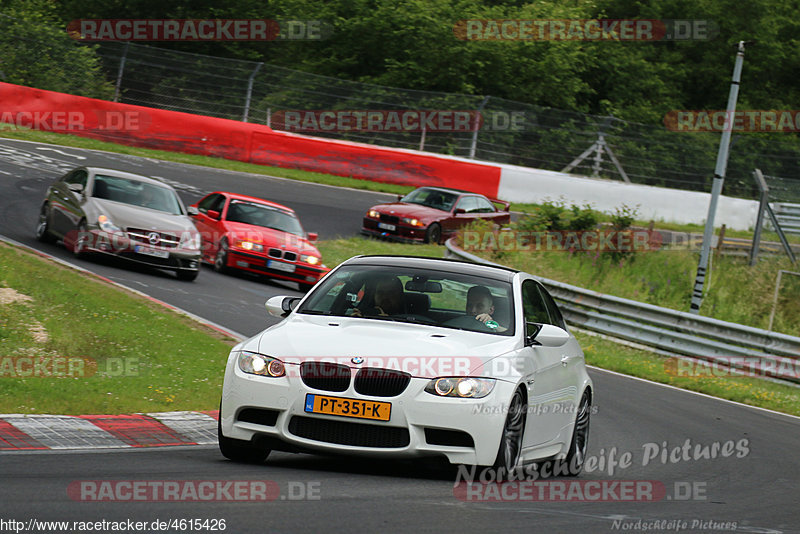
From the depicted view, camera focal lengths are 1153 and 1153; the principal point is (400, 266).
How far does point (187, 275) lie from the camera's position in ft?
60.2

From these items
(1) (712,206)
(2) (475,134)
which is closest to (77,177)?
(1) (712,206)

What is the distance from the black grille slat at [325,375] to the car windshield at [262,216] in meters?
14.2

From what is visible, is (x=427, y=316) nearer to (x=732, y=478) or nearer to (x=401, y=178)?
(x=732, y=478)

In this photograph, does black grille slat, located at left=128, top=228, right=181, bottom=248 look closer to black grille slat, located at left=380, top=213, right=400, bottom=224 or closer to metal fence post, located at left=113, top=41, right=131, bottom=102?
black grille slat, located at left=380, top=213, right=400, bottom=224

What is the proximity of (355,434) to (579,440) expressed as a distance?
8.91 feet

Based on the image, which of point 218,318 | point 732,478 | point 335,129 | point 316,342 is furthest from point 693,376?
point 335,129

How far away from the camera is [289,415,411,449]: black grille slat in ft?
22.6

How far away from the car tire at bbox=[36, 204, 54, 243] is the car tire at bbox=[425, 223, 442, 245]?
36.6 ft

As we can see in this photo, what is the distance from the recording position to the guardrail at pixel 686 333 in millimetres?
18109

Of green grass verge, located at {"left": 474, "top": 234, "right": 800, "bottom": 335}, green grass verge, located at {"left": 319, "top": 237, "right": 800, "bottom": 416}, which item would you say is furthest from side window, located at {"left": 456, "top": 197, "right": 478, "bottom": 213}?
green grass verge, located at {"left": 319, "top": 237, "right": 800, "bottom": 416}

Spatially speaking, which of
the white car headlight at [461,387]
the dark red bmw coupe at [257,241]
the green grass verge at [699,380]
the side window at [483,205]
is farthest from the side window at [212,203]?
the white car headlight at [461,387]

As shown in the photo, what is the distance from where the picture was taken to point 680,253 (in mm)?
27453

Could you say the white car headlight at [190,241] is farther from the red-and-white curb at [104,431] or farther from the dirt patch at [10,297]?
the red-and-white curb at [104,431]

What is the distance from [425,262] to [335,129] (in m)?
27.9
